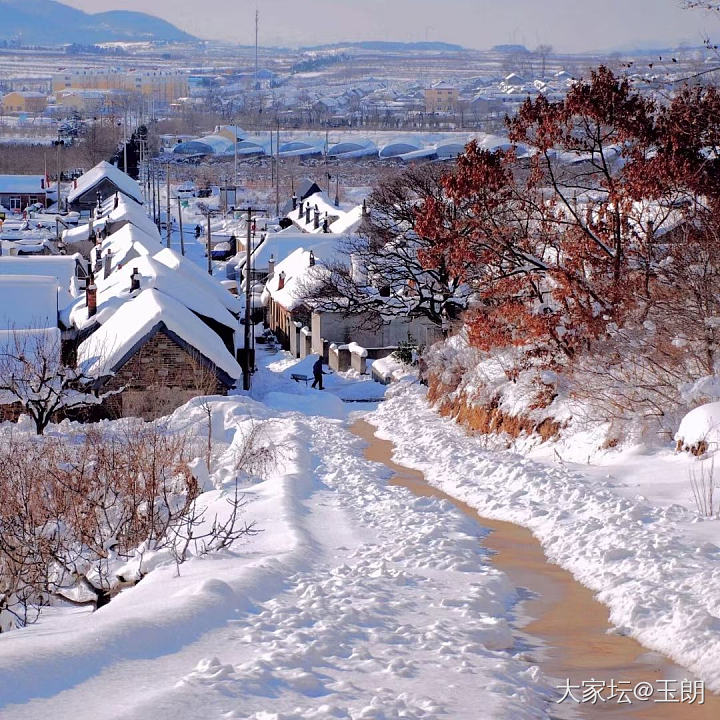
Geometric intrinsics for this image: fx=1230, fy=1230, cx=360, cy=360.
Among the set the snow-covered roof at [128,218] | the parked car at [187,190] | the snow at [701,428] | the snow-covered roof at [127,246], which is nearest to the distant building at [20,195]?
the parked car at [187,190]

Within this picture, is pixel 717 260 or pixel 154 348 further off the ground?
pixel 717 260

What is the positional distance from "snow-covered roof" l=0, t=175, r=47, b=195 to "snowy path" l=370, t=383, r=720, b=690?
91.2 m

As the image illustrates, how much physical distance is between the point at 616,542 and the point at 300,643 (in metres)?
5.16

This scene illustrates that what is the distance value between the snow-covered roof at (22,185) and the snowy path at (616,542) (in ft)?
299

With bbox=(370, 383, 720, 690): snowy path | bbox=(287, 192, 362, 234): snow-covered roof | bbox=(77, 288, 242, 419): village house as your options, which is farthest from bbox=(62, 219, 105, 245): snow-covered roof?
bbox=(370, 383, 720, 690): snowy path

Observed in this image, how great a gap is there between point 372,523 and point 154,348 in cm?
2165

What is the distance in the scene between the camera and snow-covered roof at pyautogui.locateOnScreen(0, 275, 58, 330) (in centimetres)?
3766

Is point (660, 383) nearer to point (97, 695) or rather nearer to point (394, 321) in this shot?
point (97, 695)

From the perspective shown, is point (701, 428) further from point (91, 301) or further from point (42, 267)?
point (42, 267)

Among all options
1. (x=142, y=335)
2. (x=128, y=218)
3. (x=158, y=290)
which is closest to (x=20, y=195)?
(x=128, y=218)

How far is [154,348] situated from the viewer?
120ft

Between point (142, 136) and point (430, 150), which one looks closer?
point (430, 150)

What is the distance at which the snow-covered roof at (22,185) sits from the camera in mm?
107875

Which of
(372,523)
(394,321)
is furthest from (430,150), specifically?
(372,523)
